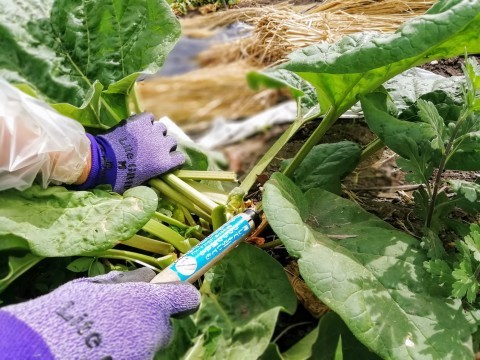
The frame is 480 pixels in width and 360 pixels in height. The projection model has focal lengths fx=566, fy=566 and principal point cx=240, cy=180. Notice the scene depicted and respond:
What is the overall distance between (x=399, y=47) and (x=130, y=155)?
0.80 m

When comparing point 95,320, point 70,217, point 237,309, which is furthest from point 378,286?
point 70,217

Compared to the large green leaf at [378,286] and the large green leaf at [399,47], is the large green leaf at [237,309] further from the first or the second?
the large green leaf at [399,47]

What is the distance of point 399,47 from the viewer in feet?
3.84

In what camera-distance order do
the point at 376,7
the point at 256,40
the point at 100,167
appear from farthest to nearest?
1. the point at 376,7
2. the point at 256,40
3. the point at 100,167

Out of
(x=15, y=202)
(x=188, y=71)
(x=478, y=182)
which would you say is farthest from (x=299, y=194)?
(x=188, y=71)

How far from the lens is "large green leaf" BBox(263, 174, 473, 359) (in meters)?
1.14

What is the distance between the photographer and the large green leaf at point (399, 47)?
114cm

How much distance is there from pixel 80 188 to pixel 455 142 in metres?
0.98

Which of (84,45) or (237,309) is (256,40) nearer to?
(84,45)

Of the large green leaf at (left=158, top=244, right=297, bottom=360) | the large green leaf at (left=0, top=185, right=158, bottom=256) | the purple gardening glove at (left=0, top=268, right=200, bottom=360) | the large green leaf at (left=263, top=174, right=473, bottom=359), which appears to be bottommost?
the large green leaf at (left=158, top=244, right=297, bottom=360)

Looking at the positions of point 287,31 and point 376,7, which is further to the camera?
point 376,7

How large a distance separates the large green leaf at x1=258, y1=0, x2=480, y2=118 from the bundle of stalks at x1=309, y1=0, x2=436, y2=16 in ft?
7.07

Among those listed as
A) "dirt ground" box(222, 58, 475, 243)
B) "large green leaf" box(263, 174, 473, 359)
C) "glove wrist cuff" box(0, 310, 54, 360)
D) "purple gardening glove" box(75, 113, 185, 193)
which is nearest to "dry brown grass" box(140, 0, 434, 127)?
"dirt ground" box(222, 58, 475, 243)

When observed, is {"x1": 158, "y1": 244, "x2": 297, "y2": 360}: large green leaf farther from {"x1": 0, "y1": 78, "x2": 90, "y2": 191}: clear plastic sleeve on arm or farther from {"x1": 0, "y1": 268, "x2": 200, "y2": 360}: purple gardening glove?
{"x1": 0, "y1": 78, "x2": 90, "y2": 191}: clear plastic sleeve on arm
